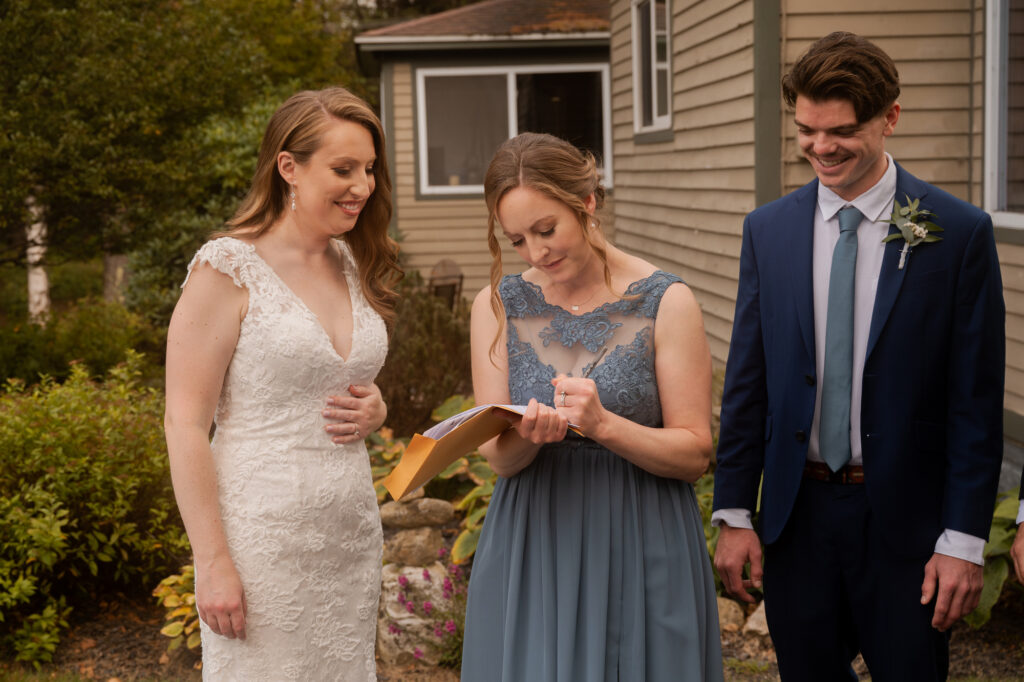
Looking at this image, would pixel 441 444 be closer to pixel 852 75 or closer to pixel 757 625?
pixel 852 75

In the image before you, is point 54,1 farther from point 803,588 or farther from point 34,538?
point 803,588

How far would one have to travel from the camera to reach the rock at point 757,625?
4840mm

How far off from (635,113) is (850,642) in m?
9.35

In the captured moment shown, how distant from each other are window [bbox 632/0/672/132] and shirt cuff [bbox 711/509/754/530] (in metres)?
7.61

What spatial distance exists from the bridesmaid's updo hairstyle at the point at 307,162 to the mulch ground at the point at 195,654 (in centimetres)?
234

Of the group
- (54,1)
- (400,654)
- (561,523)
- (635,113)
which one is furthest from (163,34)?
(561,523)

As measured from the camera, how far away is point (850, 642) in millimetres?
2822

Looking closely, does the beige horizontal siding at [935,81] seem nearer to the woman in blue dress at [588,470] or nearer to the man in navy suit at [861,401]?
the man in navy suit at [861,401]

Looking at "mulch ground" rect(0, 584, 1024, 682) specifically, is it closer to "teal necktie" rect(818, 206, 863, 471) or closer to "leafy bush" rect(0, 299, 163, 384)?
"teal necktie" rect(818, 206, 863, 471)

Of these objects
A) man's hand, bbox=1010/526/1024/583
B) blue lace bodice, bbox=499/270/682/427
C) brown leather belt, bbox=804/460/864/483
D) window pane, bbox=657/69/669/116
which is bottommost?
man's hand, bbox=1010/526/1024/583

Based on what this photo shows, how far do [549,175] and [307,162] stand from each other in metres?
0.71

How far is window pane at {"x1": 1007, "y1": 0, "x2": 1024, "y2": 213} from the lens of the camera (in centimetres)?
575

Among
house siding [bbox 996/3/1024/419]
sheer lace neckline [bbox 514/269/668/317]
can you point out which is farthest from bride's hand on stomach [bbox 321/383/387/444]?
house siding [bbox 996/3/1024/419]

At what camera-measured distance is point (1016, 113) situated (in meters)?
5.84
